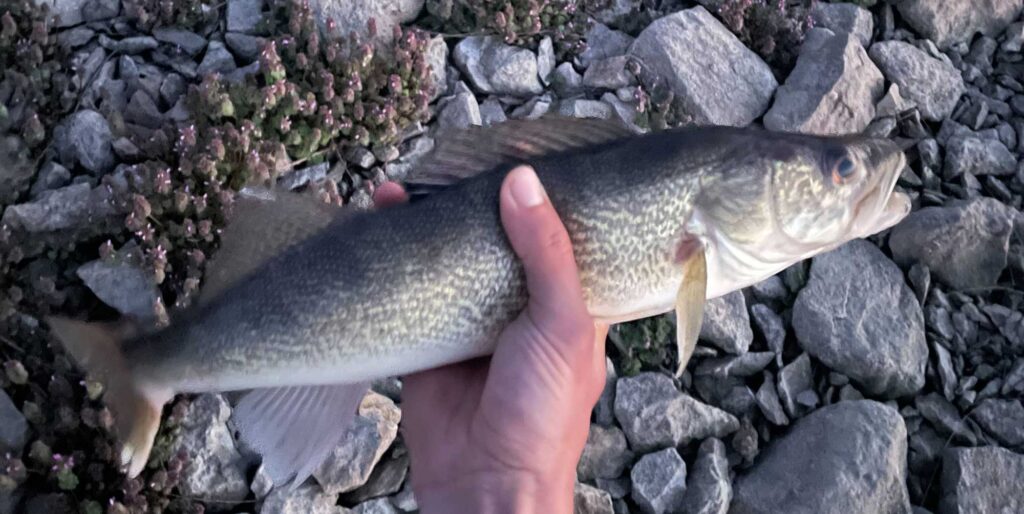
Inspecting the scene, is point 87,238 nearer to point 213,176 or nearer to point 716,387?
point 213,176

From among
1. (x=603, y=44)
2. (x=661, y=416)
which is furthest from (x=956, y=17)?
(x=661, y=416)

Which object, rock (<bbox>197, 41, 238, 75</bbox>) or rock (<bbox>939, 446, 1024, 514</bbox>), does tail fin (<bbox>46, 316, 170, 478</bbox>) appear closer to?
rock (<bbox>197, 41, 238, 75</bbox>)

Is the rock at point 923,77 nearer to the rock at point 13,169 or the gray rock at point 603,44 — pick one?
the gray rock at point 603,44

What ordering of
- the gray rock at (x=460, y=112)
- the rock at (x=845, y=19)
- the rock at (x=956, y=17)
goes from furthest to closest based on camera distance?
the rock at (x=956, y=17) < the rock at (x=845, y=19) < the gray rock at (x=460, y=112)

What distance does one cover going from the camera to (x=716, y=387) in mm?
4840

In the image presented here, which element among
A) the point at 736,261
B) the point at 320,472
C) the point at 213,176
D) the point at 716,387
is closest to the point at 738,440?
the point at 716,387

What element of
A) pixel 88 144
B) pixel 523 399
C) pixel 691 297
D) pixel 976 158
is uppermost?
pixel 691 297

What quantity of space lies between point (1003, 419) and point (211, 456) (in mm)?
3950

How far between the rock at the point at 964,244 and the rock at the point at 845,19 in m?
1.55

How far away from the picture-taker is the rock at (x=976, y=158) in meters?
5.61

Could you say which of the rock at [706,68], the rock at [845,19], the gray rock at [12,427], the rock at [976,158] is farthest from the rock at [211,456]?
the rock at [845,19]

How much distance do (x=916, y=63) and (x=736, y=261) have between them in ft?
11.1

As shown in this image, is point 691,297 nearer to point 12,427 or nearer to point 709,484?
point 709,484

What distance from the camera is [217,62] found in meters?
5.32
